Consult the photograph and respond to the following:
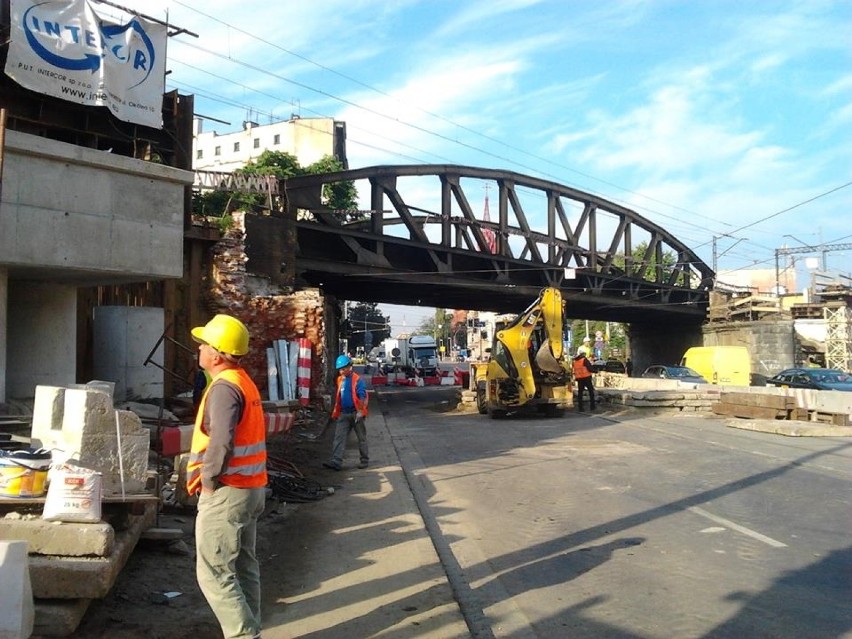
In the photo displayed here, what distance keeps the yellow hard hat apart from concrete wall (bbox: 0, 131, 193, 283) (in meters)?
5.59

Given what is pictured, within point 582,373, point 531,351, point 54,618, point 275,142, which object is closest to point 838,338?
point 582,373

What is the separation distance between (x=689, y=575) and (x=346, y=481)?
581cm

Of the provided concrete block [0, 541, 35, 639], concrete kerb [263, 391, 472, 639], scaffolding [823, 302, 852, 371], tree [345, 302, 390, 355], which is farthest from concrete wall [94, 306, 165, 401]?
tree [345, 302, 390, 355]

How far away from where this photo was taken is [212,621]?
4793 millimetres

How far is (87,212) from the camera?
9.36 meters

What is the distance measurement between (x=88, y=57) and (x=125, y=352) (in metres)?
5.03

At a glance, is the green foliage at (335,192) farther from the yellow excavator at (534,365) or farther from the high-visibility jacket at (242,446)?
the high-visibility jacket at (242,446)

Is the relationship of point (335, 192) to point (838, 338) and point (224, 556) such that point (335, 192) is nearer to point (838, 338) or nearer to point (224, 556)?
point (838, 338)

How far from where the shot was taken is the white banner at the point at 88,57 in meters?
11.3

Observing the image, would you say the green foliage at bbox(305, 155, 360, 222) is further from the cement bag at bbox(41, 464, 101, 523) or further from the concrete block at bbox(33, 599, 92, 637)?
the concrete block at bbox(33, 599, 92, 637)

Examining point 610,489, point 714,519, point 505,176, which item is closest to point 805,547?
point 714,519

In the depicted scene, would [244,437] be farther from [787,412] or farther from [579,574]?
[787,412]

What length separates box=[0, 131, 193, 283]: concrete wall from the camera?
338 inches

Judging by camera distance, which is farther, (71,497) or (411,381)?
(411,381)
